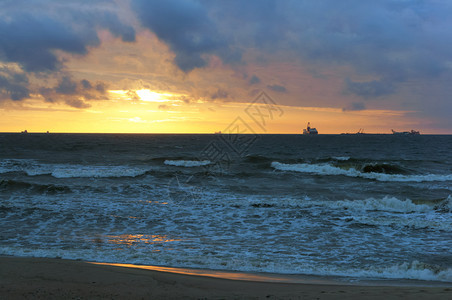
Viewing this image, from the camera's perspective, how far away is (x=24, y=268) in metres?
6.34

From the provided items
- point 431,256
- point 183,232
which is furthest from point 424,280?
point 183,232

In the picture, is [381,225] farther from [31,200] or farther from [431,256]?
[31,200]

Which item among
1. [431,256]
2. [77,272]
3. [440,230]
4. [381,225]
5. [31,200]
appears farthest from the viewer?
[31,200]

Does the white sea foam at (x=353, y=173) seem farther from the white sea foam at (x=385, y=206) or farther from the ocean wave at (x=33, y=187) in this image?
the ocean wave at (x=33, y=187)

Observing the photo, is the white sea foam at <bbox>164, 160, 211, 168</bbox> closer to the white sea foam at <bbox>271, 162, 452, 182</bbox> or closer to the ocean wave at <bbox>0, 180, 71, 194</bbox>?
the white sea foam at <bbox>271, 162, 452, 182</bbox>

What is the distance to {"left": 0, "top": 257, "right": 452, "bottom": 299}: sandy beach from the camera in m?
5.12

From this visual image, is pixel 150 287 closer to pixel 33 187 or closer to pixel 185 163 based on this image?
pixel 33 187

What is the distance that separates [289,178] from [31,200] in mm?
16979

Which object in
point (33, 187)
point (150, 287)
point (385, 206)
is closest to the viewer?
point (150, 287)

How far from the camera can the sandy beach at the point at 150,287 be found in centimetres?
512

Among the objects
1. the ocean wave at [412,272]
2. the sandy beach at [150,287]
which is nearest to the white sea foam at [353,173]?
the ocean wave at [412,272]

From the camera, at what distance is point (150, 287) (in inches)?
216

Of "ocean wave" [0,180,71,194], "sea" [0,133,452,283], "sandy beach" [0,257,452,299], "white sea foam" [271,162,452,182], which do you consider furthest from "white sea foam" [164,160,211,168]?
"sandy beach" [0,257,452,299]

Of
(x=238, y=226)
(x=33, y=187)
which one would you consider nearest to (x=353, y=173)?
(x=238, y=226)
